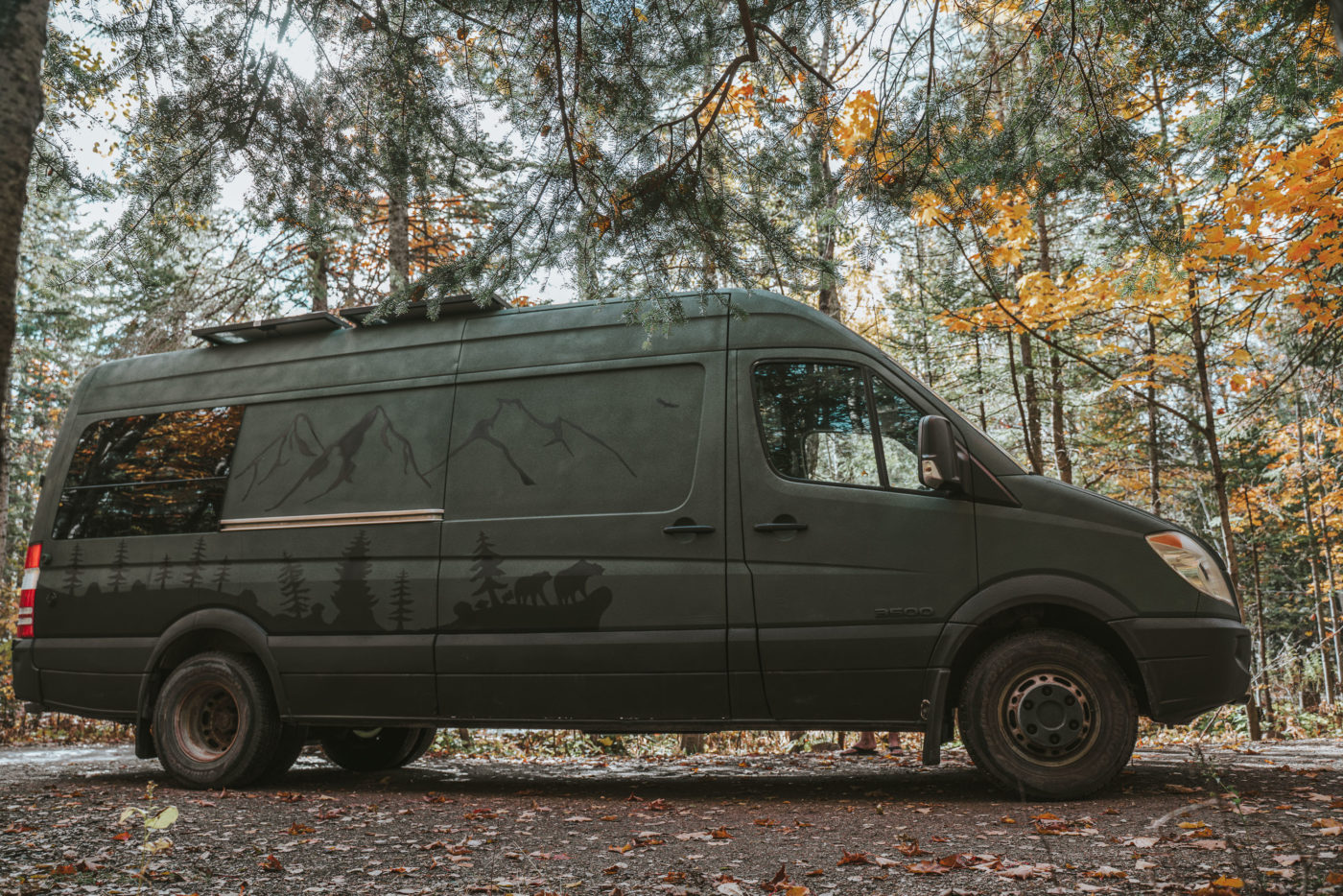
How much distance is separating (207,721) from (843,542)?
165 inches

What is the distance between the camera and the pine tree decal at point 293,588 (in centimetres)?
579

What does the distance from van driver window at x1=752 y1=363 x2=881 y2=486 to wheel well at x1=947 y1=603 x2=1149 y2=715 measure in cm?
94

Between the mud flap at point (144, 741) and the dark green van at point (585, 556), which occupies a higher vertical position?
the dark green van at point (585, 556)

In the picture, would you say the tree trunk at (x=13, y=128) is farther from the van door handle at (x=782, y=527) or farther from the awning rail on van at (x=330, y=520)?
the van door handle at (x=782, y=527)

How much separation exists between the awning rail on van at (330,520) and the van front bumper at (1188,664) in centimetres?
382

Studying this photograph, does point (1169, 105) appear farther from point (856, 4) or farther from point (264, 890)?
point (264, 890)

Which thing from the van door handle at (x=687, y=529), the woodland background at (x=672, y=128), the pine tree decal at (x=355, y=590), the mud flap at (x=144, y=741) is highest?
the woodland background at (x=672, y=128)

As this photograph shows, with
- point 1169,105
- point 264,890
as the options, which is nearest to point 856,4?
point 1169,105

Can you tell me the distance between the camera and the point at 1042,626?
4.88 m

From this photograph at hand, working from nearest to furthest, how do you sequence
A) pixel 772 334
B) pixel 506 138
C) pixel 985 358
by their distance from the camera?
1. pixel 506 138
2. pixel 772 334
3. pixel 985 358

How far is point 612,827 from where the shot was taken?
4.50 metres

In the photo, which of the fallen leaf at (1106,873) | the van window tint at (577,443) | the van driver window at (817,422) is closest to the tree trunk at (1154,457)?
the van driver window at (817,422)

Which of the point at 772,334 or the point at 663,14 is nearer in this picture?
the point at 663,14

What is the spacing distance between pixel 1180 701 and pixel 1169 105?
11.8 feet
